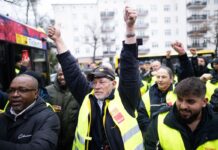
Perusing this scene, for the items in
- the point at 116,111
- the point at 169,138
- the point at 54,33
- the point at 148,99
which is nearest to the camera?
the point at 169,138

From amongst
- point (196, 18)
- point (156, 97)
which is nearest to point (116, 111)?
point (156, 97)

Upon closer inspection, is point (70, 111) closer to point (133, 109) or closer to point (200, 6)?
point (133, 109)

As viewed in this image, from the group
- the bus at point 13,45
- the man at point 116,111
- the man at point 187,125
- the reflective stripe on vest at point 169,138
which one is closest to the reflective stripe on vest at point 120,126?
the man at point 116,111

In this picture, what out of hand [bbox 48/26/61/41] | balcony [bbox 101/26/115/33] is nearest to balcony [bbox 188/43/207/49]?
balcony [bbox 101/26/115/33]

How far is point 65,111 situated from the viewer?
5133mm

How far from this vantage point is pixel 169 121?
10.0 feet

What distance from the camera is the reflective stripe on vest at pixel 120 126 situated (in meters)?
3.11

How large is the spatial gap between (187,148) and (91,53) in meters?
65.4

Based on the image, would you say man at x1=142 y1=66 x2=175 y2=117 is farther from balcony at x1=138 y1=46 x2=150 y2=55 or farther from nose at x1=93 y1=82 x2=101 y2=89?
balcony at x1=138 y1=46 x2=150 y2=55

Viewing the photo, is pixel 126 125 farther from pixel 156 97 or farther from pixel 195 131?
pixel 156 97

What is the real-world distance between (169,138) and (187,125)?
0.21m

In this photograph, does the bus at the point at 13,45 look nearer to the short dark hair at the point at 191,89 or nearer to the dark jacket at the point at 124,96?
the dark jacket at the point at 124,96

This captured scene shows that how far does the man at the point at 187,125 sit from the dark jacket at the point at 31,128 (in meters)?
0.96

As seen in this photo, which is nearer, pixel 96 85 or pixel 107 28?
pixel 96 85
